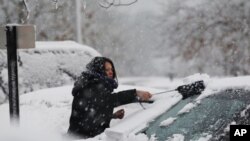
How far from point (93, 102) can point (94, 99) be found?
0.03 metres

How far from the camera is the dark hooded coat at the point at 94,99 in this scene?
4602mm

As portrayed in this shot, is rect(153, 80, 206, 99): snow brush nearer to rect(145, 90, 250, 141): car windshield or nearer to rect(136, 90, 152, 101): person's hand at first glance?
rect(145, 90, 250, 141): car windshield

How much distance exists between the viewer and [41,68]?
9383 millimetres

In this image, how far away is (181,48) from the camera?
2670 centimetres

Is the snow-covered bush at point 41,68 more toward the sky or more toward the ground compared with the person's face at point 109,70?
more toward the ground

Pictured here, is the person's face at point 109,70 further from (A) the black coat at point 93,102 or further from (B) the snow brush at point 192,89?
(B) the snow brush at point 192,89

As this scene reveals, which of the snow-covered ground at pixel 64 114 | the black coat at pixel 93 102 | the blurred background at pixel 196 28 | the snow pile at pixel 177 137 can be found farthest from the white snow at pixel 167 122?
the blurred background at pixel 196 28

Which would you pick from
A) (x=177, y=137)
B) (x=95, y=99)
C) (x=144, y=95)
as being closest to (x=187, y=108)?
(x=177, y=137)

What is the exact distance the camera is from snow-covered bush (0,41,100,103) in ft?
30.4

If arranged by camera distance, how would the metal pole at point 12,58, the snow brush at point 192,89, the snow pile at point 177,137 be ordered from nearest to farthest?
the snow pile at point 177,137, the snow brush at point 192,89, the metal pole at point 12,58

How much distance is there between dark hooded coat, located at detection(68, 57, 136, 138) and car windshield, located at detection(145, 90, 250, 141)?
2.66 ft

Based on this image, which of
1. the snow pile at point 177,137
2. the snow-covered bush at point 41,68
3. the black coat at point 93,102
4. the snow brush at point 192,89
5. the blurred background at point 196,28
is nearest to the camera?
the snow pile at point 177,137

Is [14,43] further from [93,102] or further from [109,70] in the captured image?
[93,102]

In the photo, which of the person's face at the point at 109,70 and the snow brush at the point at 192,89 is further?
the person's face at the point at 109,70
